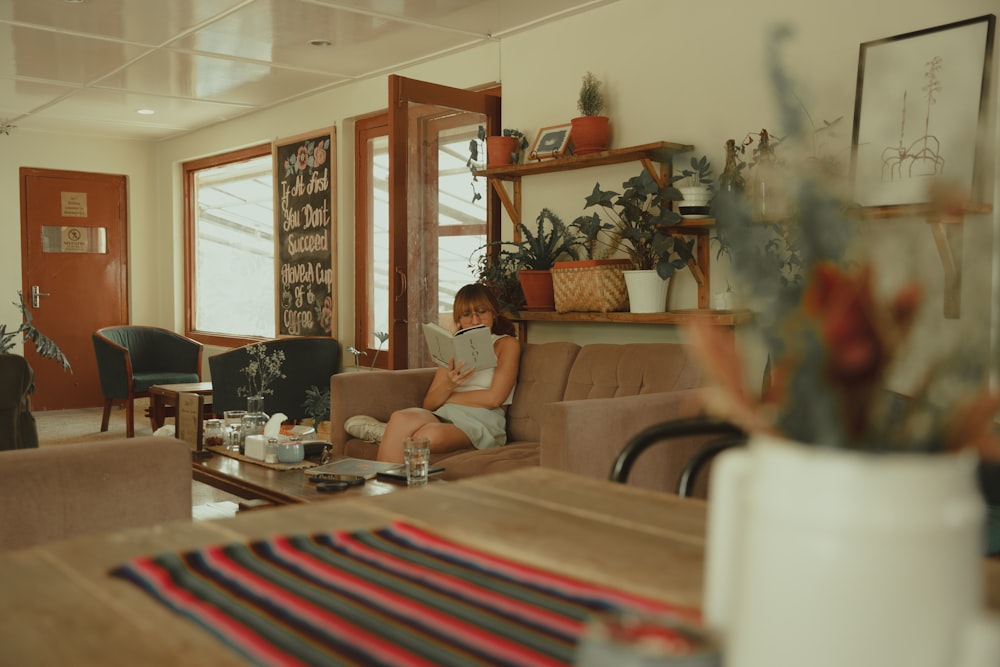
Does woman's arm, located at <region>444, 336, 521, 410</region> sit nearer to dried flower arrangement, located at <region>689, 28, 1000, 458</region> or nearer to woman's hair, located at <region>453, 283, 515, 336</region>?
woman's hair, located at <region>453, 283, 515, 336</region>

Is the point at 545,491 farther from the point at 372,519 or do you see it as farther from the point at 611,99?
the point at 611,99

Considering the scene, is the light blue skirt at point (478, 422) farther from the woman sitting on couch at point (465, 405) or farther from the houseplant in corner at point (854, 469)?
the houseplant in corner at point (854, 469)

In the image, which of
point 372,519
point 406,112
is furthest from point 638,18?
point 372,519

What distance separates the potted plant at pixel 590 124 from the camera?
13.6ft

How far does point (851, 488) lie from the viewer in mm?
502

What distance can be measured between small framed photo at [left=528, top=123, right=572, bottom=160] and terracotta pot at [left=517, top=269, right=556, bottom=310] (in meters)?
0.54

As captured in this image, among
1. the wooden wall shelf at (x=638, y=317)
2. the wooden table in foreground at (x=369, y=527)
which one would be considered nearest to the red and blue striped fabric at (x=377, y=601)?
the wooden table in foreground at (x=369, y=527)

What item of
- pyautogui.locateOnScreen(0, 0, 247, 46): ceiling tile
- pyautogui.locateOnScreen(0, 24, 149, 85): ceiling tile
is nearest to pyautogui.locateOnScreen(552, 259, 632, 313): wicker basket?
pyautogui.locateOnScreen(0, 0, 247, 46): ceiling tile

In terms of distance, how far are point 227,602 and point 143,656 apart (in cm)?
12

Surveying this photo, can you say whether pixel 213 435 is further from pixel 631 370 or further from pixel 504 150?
pixel 504 150

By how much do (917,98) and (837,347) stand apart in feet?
9.81

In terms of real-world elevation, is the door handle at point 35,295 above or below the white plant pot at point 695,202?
below

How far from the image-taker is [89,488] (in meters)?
1.91

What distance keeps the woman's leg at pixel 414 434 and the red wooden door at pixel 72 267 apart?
18.1 ft
